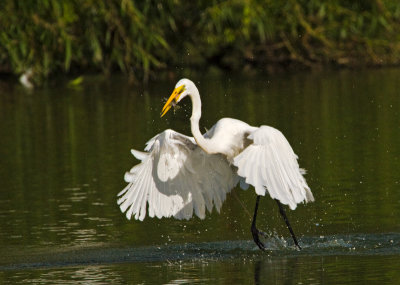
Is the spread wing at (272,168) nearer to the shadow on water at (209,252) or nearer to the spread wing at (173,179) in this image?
the shadow on water at (209,252)

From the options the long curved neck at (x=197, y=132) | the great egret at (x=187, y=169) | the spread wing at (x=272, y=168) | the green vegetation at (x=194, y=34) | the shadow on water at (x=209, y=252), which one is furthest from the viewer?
the green vegetation at (x=194, y=34)

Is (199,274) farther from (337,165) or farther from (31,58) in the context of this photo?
(31,58)

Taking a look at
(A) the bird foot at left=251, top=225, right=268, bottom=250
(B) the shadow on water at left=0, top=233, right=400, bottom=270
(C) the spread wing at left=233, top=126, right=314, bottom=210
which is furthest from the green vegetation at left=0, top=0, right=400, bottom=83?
(C) the spread wing at left=233, top=126, right=314, bottom=210

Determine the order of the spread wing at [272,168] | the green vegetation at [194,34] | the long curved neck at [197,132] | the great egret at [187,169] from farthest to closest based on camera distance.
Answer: the green vegetation at [194,34] < the great egret at [187,169] < the long curved neck at [197,132] < the spread wing at [272,168]

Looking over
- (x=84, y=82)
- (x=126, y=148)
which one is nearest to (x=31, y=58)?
(x=84, y=82)

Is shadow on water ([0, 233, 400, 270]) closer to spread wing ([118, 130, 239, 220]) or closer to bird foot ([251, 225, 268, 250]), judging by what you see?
bird foot ([251, 225, 268, 250])

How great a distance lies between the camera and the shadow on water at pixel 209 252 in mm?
8875

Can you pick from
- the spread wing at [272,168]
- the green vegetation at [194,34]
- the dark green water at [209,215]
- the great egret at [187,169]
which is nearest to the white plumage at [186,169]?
the great egret at [187,169]

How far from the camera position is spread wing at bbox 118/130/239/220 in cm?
940

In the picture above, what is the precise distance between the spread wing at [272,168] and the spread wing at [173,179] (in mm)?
824

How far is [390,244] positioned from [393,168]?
3.56m

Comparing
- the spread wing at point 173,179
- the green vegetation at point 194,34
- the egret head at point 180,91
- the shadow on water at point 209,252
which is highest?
the green vegetation at point 194,34

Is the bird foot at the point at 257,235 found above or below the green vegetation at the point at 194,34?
below

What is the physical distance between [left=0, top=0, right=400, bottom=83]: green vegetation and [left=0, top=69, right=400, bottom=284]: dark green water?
3.58m
